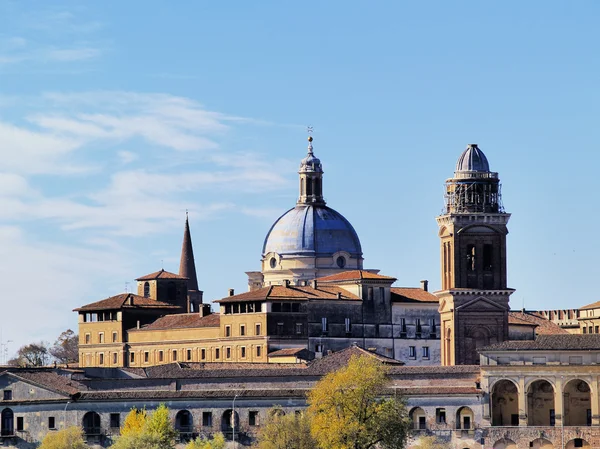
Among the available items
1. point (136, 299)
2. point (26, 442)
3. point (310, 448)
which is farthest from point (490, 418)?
point (136, 299)

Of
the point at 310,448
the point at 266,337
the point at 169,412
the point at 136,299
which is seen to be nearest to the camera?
the point at 310,448

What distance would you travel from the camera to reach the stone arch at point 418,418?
109750 millimetres

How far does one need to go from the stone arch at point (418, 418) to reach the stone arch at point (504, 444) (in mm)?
3892

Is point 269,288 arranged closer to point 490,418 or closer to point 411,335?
point 411,335

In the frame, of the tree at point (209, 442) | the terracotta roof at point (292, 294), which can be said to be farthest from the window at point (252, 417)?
the terracotta roof at point (292, 294)

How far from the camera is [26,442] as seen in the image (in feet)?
354

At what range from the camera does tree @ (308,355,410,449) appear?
99.0 metres

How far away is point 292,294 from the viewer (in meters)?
135

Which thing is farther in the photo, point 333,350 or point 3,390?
point 333,350

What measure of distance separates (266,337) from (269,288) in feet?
14.4

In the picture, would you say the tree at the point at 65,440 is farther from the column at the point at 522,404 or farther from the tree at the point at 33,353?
the tree at the point at 33,353

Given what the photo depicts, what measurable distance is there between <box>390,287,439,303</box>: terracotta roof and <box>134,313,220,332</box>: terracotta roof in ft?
38.6

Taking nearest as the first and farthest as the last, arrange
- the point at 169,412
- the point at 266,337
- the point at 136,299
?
the point at 169,412
the point at 266,337
the point at 136,299

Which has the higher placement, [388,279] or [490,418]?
[388,279]
